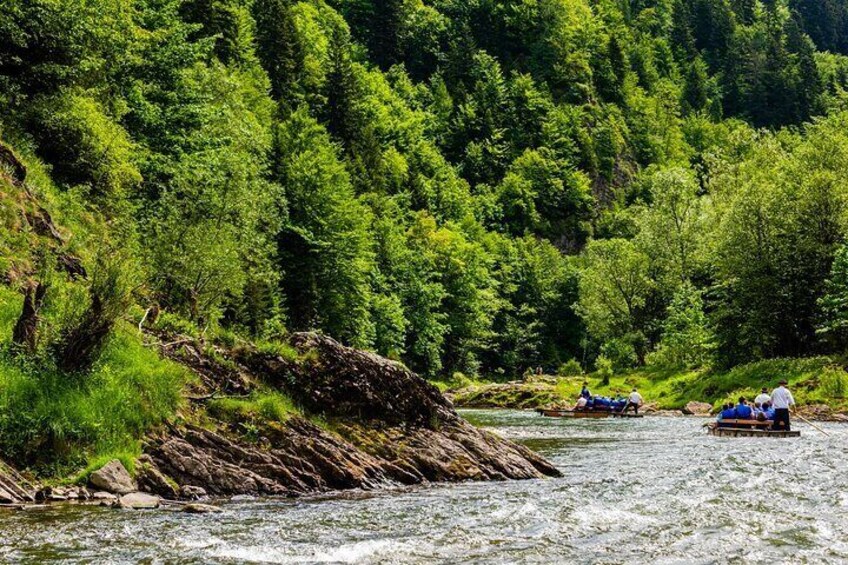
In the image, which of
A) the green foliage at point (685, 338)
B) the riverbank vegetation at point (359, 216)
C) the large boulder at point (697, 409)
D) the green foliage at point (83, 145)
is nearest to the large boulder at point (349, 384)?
the riverbank vegetation at point (359, 216)

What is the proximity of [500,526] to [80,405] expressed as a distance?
9.73 m

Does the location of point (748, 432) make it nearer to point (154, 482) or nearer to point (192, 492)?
point (192, 492)

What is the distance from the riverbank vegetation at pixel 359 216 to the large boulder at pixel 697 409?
6.45ft

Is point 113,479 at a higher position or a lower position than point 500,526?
lower

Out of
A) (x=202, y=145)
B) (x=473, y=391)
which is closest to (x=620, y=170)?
(x=473, y=391)

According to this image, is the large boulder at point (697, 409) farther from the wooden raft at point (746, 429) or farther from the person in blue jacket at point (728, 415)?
the wooden raft at point (746, 429)

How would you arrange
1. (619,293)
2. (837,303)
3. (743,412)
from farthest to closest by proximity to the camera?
(619,293), (837,303), (743,412)

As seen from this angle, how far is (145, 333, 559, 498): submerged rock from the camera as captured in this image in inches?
773

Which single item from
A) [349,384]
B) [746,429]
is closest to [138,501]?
[349,384]

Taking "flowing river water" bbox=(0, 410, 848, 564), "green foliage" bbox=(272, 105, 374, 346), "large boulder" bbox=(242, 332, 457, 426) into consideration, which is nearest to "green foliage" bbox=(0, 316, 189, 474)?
"flowing river water" bbox=(0, 410, 848, 564)

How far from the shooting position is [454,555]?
13562 millimetres

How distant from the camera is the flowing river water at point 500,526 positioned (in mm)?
13398

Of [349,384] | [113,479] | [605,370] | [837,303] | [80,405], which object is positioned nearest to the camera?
[113,479]

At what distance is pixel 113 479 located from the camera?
57.9 ft
